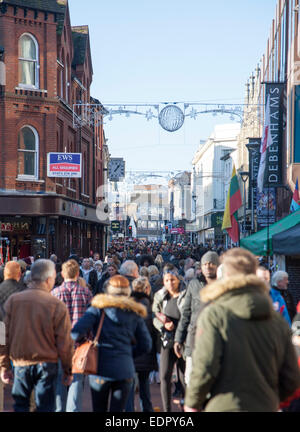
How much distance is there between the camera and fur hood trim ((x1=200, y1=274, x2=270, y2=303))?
4.03m

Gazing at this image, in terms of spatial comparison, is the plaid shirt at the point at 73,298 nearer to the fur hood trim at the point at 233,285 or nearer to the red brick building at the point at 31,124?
the fur hood trim at the point at 233,285

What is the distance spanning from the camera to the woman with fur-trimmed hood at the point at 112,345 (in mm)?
5699

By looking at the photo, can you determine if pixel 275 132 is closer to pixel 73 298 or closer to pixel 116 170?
pixel 116 170

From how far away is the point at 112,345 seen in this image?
18.8 feet

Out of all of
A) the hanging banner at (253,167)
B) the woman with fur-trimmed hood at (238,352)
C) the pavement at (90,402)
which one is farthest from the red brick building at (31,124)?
the woman with fur-trimmed hood at (238,352)

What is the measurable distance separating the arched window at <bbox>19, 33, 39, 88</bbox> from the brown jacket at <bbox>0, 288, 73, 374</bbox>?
2045cm

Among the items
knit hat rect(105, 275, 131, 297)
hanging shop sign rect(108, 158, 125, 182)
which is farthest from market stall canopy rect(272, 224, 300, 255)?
hanging shop sign rect(108, 158, 125, 182)

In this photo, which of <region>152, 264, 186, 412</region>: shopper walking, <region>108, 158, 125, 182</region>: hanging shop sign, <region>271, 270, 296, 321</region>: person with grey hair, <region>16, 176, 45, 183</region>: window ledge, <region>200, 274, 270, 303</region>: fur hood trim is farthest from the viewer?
<region>108, 158, 125, 182</region>: hanging shop sign

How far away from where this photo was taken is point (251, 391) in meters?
3.92

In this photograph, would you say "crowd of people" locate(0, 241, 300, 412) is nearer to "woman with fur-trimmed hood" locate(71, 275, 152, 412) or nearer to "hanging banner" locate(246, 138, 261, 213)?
"woman with fur-trimmed hood" locate(71, 275, 152, 412)

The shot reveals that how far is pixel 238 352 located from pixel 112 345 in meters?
2.04

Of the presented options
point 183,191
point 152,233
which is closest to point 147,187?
point 152,233

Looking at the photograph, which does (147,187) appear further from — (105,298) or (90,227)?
(105,298)
